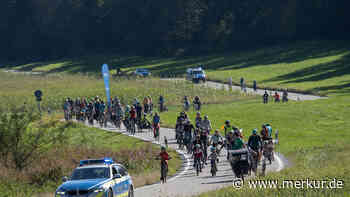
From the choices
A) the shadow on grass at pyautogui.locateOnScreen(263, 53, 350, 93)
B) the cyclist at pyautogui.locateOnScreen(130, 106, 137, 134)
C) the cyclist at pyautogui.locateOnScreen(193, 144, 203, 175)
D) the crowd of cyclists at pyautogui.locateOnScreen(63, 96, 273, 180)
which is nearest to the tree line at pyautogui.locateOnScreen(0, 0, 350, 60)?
the shadow on grass at pyautogui.locateOnScreen(263, 53, 350, 93)

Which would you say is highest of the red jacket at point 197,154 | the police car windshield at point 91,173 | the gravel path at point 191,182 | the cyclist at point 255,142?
the cyclist at point 255,142

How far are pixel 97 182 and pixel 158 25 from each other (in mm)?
121301

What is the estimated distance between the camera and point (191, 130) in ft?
105

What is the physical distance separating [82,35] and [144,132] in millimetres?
114294

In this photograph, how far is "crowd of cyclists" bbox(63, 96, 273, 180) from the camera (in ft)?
80.6

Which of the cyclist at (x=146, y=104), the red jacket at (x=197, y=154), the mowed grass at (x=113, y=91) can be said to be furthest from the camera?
the mowed grass at (x=113, y=91)

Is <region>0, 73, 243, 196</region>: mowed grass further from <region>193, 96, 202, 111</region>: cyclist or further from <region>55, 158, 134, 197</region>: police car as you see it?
<region>193, 96, 202, 111</region>: cyclist

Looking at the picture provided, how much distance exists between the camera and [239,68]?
10588cm

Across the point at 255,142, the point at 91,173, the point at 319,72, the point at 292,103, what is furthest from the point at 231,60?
the point at 91,173

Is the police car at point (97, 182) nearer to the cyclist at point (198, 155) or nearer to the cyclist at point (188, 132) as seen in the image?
the cyclist at point (198, 155)

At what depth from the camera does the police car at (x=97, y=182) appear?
17500mm

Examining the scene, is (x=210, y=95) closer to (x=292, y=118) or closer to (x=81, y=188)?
(x=292, y=118)

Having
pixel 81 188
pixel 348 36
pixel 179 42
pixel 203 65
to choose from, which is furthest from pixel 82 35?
pixel 81 188

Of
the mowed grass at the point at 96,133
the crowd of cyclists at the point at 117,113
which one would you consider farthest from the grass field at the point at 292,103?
the crowd of cyclists at the point at 117,113
